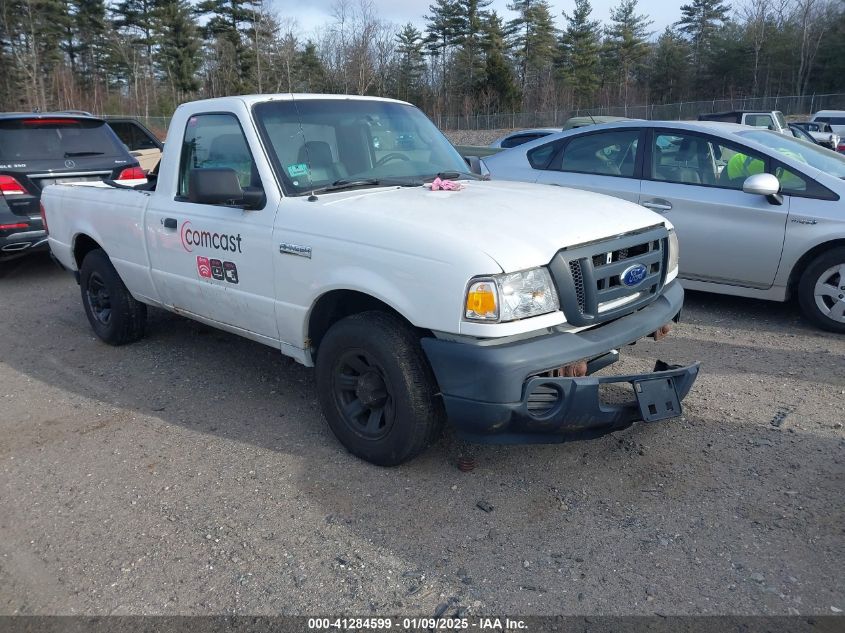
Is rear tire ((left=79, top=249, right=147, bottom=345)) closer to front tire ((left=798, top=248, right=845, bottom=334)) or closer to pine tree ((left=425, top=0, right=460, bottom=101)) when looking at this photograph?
front tire ((left=798, top=248, right=845, bottom=334))

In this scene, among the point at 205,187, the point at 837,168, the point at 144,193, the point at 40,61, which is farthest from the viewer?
the point at 40,61

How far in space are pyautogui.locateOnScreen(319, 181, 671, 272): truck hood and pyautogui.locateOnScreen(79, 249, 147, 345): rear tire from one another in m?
2.61

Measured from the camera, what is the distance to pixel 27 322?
6.48 metres

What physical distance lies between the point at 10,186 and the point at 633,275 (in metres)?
6.99

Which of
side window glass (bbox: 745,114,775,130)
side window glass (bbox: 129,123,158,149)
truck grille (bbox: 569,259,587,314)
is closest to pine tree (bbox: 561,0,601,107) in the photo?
side window glass (bbox: 745,114,775,130)

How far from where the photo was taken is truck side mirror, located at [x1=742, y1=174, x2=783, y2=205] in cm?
531

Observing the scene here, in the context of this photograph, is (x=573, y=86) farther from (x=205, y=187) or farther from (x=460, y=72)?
(x=205, y=187)

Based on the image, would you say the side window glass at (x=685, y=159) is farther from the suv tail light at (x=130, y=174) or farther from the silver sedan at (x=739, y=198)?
the suv tail light at (x=130, y=174)

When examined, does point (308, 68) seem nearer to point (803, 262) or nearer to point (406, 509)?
point (803, 262)

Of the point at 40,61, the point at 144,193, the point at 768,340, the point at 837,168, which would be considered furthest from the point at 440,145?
the point at 40,61

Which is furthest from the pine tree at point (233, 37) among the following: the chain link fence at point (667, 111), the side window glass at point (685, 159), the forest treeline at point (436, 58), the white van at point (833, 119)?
the side window glass at point (685, 159)

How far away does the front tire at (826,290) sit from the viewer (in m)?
5.30

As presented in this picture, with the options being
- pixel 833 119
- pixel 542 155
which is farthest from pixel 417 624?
pixel 833 119

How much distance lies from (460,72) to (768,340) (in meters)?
53.9
